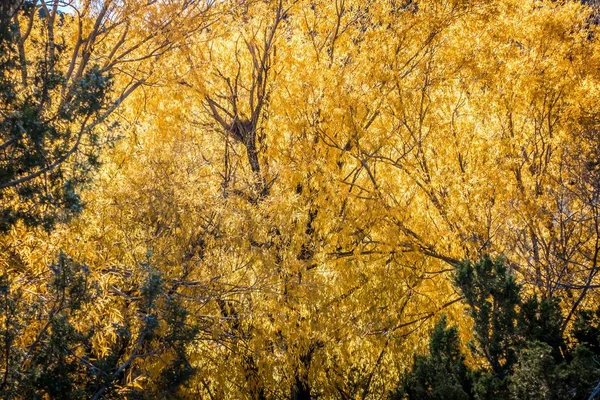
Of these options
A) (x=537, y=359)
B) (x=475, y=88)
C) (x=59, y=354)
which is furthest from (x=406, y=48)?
(x=59, y=354)

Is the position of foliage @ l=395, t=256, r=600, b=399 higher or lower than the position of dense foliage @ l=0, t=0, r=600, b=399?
lower

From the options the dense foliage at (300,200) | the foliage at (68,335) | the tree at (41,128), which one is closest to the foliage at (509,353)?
the dense foliage at (300,200)

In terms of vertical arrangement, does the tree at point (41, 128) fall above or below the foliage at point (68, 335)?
above

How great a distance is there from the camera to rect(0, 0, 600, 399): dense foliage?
5.43 metres

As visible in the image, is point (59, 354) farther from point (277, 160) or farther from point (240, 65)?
point (240, 65)

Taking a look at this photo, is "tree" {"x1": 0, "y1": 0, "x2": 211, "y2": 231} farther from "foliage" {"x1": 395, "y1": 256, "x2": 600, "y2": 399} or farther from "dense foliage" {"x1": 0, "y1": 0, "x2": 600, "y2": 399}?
"foliage" {"x1": 395, "y1": 256, "x2": 600, "y2": 399}

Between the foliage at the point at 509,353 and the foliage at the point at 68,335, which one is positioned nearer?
the foliage at the point at 68,335

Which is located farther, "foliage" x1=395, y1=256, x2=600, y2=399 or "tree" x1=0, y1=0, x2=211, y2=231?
"foliage" x1=395, y1=256, x2=600, y2=399

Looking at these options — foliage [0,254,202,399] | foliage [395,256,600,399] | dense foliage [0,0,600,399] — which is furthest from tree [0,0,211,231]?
foliage [395,256,600,399]

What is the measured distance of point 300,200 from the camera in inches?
348

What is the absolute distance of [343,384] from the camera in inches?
433

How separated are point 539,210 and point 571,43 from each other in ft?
9.54

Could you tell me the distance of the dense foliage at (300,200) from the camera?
17.8ft

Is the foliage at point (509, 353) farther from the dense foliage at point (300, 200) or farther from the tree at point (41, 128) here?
the tree at point (41, 128)
